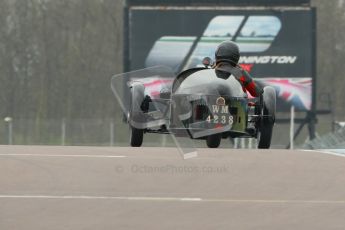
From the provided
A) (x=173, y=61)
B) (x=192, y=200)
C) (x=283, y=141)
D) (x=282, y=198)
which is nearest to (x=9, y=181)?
(x=192, y=200)

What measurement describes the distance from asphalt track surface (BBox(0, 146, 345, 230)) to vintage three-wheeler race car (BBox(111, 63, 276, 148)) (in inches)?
22.3

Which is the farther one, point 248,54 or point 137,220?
point 248,54

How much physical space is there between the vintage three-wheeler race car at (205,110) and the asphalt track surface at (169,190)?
0.57 meters

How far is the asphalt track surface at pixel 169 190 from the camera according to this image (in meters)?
10.0

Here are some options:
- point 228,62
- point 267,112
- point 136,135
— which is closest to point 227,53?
point 228,62

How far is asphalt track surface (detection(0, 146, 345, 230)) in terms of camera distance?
10.0 meters

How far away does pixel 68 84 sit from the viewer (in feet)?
220

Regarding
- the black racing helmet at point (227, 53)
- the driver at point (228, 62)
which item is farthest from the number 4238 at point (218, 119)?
the black racing helmet at point (227, 53)

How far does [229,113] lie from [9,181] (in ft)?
11.3

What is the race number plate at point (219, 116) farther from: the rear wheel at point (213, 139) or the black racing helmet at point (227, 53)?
the black racing helmet at point (227, 53)

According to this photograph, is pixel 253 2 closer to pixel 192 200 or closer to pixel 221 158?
pixel 221 158

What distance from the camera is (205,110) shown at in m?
14.0

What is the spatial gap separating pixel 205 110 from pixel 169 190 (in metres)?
2.11

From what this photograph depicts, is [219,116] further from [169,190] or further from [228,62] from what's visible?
[169,190]
